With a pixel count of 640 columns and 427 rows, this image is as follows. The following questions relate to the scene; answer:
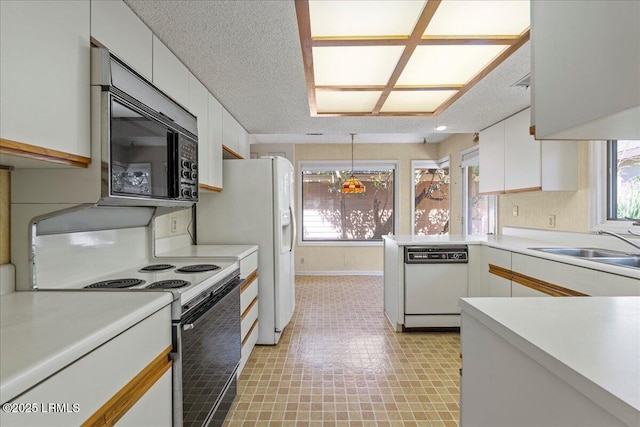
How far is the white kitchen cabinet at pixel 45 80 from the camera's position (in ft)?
2.96

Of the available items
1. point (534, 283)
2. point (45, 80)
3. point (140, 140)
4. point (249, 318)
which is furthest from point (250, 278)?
point (534, 283)

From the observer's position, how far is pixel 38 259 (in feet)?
4.31

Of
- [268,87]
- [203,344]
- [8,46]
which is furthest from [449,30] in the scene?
[203,344]

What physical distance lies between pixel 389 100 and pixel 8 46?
260 cm

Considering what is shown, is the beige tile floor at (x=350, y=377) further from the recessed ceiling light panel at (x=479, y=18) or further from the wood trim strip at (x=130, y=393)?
the recessed ceiling light panel at (x=479, y=18)

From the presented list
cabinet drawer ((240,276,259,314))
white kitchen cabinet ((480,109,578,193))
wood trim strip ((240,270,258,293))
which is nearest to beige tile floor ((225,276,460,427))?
cabinet drawer ((240,276,259,314))

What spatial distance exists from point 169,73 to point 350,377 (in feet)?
7.46

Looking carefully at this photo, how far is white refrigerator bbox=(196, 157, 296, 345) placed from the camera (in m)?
2.88

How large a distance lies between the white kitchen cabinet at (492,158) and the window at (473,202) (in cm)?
59

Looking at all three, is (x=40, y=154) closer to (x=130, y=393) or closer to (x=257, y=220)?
(x=130, y=393)

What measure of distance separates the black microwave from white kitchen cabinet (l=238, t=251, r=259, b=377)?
776 mm

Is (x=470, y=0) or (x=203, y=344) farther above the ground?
(x=470, y=0)

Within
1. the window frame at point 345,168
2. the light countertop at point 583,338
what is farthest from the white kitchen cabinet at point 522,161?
the window frame at point 345,168

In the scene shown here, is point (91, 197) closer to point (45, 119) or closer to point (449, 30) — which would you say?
point (45, 119)
